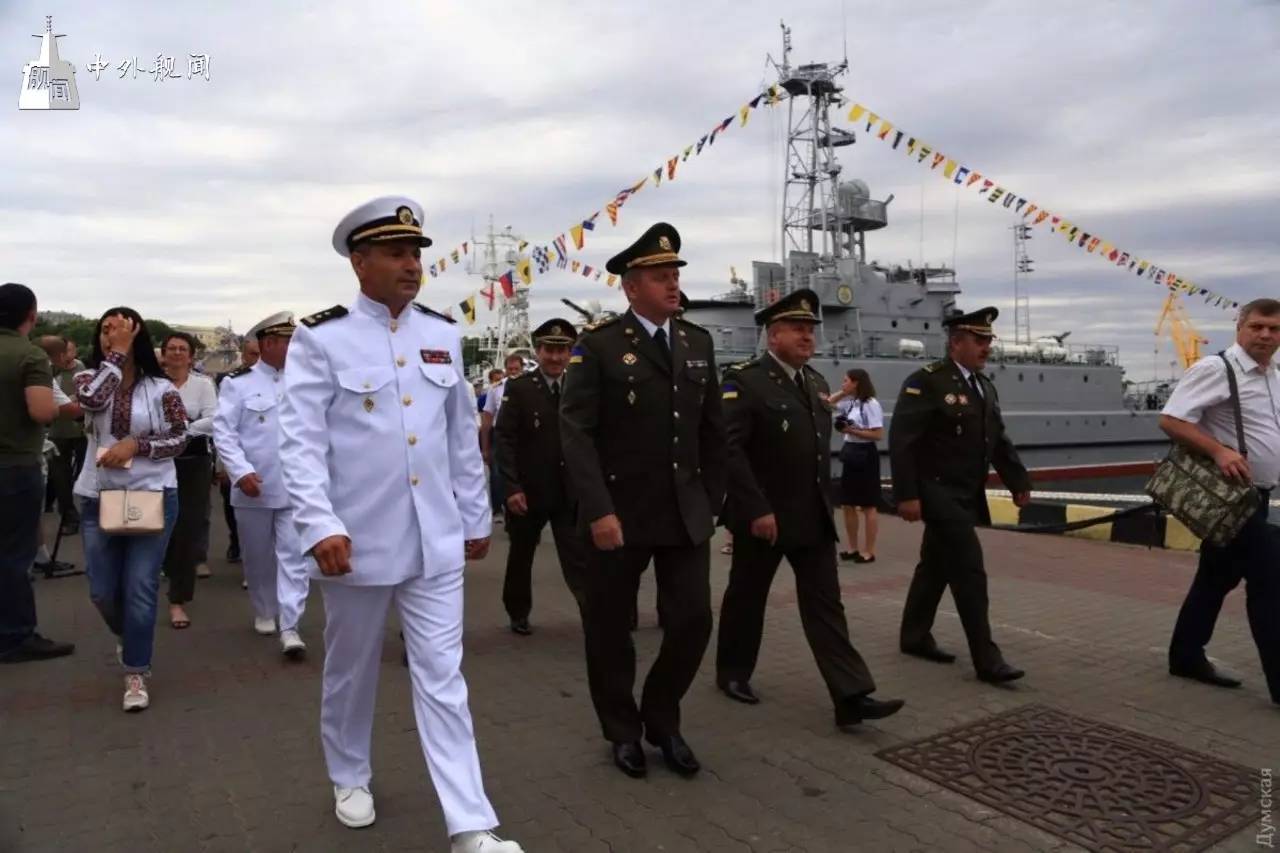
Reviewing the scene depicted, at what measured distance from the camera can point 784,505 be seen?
4480 millimetres

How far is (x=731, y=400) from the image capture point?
458cm

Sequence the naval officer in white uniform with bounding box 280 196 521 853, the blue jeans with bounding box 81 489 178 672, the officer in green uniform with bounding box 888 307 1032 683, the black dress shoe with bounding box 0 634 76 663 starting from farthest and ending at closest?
the black dress shoe with bounding box 0 634 76 663 → the officer in green uniform with bounding box 888 307 1032 683 → the blue jeans with bounding box 81 489 178 672 → the naval officer in white uniform with bounding box 280 196 521 853

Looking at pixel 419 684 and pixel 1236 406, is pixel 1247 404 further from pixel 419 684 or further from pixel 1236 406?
pixel 419 684

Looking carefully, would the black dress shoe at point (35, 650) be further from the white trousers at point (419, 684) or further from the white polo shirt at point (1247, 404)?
the white polo shirt at point (1247, 404)

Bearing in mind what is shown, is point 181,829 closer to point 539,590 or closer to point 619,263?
point 619,263

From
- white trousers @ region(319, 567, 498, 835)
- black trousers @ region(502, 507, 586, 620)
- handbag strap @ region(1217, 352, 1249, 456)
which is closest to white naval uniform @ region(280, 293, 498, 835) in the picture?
white trousers @ region(319, 567, 498, 835)

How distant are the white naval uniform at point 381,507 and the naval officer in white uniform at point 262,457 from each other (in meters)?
2.69

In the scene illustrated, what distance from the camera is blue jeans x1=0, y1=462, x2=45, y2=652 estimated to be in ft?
17.2

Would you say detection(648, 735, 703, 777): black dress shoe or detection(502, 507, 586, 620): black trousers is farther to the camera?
detection(502, 507, 586, 620): black trousers

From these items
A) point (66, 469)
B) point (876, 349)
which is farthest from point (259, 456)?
point (876, 349)

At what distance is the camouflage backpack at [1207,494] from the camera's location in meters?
4.53

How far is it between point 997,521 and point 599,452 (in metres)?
9.24

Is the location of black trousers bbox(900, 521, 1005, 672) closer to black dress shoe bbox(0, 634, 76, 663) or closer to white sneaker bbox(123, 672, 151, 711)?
white sneaker bbox(123, 672, 151, 711)

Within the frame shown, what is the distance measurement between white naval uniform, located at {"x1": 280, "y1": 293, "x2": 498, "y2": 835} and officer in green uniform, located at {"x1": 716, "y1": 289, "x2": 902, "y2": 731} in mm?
1637
